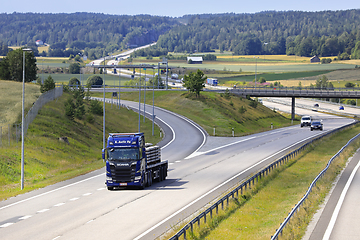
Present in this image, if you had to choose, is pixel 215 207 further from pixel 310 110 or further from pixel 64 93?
pixel 310 110

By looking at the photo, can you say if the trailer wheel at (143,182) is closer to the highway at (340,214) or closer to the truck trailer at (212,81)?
the highway at (340,214)

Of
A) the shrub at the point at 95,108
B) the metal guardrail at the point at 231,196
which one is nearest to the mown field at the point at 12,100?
the shrub at the point at 95,108

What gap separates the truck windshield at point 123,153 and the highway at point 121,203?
90.5 inches

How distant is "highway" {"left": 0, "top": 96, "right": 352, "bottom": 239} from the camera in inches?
782

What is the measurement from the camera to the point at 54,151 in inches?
1874

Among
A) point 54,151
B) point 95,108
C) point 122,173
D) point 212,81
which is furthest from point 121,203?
point 212,81

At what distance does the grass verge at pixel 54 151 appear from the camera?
35.8m

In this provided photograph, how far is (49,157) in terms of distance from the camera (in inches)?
1762

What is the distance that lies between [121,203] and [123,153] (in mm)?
4005

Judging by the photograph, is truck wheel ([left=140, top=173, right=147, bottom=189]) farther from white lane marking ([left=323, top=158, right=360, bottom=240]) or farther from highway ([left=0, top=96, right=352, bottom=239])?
white lane marking ([left=323, top=158, right=360, bottom=240])

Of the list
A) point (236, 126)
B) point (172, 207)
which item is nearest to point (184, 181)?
point (172, 207)

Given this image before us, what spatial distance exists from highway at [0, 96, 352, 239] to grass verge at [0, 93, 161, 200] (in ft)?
11.4

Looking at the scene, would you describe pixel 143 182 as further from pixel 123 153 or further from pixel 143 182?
pixel 123 153

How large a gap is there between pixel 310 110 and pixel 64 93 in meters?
85.7
